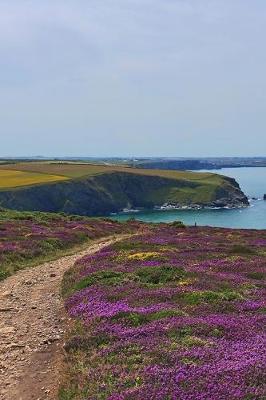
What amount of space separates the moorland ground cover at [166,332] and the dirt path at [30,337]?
2.12 feet

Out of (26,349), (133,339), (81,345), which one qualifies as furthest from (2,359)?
(133,339)

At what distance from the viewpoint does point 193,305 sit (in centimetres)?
1812

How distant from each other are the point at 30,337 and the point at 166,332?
5.34 metres

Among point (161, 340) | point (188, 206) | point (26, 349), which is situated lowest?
point (188, 206)

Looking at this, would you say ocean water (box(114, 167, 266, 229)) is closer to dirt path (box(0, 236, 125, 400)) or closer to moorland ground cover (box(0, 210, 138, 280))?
moorland ground cover (box(0, 210, 138, 280))

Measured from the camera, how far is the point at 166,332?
15023 mm

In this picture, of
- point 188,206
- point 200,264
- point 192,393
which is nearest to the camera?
point 192,393

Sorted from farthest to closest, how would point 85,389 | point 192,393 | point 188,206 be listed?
point 188,206, point 85,389, point 192,393

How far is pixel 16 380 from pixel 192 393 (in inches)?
216

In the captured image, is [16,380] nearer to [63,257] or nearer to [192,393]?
[192,393]

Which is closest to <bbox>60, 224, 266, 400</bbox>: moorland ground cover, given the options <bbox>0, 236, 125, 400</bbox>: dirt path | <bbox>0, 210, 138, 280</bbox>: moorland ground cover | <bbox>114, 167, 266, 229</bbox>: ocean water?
<bbox>0, 236, 125, 400</bbox>: dirt path

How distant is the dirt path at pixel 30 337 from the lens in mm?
13383

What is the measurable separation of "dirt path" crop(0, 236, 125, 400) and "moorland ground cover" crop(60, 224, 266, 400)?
65 cm

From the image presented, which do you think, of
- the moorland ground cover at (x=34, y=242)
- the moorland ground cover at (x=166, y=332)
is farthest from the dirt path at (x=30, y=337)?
the moorland ground cover at (x=34, y=242)
